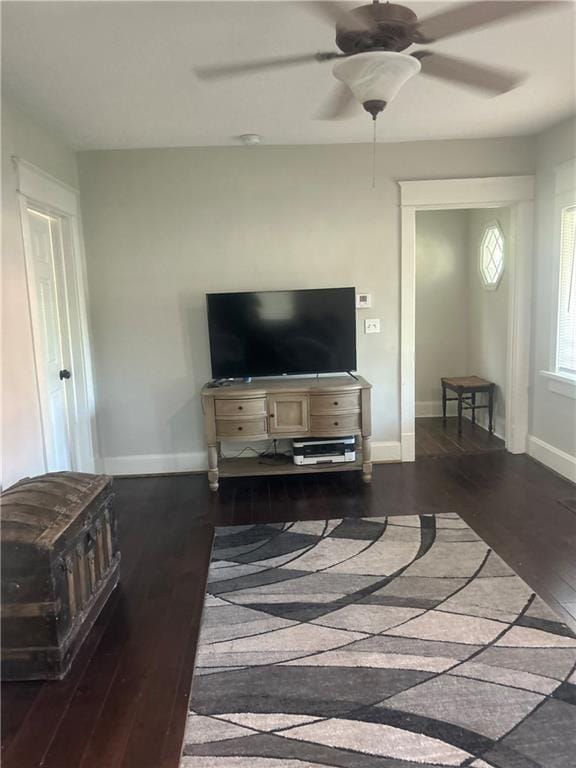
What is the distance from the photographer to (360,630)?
7.54ft

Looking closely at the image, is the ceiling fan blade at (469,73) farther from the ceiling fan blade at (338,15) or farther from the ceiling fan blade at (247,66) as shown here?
the ceiling fan blade at (247,66)

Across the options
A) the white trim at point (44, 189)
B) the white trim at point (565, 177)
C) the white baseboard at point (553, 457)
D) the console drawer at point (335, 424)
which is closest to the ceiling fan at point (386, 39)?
the white trim at point (44, 189)

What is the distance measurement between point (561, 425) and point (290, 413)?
209 centimetres

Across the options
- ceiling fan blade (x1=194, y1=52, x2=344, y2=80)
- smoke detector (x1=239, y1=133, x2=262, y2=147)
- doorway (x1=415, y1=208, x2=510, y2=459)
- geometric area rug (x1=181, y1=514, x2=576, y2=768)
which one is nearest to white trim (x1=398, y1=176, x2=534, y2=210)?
doorway (x1=415, y1=208, x2=510, y2=459)

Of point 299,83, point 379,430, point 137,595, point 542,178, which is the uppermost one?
point 299,83

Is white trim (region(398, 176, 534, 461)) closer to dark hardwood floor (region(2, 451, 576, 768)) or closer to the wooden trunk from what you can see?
dark hardwood floor (region(2, 451, 576, 768))

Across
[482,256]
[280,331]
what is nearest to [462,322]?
[482,256]

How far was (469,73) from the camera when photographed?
8.79 ft

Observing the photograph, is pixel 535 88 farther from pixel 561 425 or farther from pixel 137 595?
pixel 137 595

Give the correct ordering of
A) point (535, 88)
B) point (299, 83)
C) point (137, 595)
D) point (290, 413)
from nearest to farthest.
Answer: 1. point (137, 595)
2. point (299, 83)
3. point (535, 88)
4. point (290, 413)

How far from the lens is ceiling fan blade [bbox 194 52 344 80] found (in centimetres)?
244

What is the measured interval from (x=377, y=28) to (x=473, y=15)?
0.56m

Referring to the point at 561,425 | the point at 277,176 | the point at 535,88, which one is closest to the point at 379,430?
the point at 561,425

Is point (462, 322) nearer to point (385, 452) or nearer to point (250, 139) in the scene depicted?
point (385, 452)
